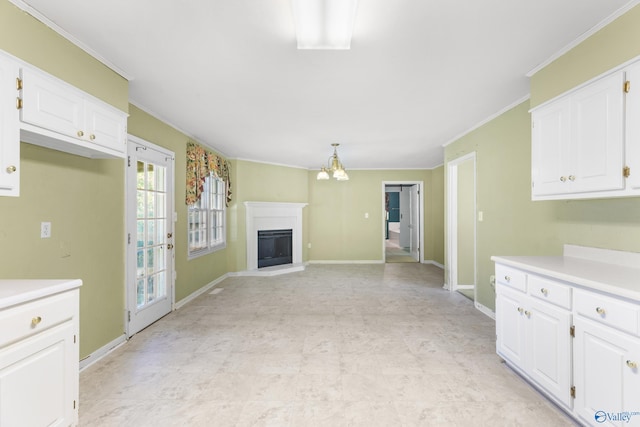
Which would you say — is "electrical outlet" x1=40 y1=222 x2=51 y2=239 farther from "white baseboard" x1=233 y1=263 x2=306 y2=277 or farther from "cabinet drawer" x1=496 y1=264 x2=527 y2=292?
"white baseboard" x1=233 y1=263 x2=306 y2=277

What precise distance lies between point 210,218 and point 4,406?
4.04m

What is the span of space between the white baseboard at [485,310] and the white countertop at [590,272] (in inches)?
55.2

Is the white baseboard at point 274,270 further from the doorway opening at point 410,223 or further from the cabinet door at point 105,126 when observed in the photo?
the cabinet door at point 105,126

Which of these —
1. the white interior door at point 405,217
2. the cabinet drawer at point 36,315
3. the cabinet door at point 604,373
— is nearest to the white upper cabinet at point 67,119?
the cabinet drawer at point 36,315

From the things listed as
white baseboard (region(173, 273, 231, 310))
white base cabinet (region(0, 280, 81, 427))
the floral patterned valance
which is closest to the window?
the floral patterned valance

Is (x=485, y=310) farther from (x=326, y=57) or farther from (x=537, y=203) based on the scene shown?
(x=326, y=57)

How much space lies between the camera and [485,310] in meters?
3.78

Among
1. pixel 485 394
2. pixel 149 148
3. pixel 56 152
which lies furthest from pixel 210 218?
pixel 485 394

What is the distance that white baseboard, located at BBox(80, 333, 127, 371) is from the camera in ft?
8.18

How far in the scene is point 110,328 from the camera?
9.25 feet

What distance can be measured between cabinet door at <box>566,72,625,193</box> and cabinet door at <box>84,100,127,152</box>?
337 cm

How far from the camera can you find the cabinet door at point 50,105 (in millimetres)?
1670

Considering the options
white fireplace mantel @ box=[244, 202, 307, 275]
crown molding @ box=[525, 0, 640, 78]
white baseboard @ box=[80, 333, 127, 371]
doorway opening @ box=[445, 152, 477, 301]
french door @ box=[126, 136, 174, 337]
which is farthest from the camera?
white fireplace mantel @ box=[244, 202, 307, 275]

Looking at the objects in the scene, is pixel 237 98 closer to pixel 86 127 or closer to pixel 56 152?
pixel 86 127
